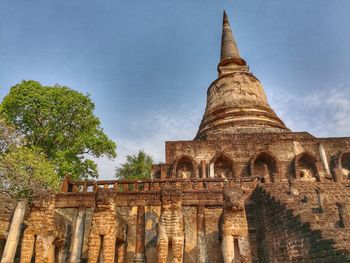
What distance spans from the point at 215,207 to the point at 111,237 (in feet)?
13.4

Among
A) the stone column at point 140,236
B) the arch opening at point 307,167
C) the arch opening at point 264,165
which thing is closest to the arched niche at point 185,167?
the arch opening at point 264,165

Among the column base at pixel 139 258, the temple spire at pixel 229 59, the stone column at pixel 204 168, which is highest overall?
the temple spire at pixel 229 59

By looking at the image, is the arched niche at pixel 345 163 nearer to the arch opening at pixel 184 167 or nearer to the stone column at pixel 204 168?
the stone column at pixel 204 168

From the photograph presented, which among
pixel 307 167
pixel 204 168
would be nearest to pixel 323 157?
pixel 307 167

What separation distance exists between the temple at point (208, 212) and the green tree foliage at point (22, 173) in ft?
6.08

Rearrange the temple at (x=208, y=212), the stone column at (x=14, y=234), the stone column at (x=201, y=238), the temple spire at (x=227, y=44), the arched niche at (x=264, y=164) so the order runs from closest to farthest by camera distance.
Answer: the temple at (x=208, y=212) < the stone column at (x=14, y=234) < the stone column at (x=201, y=238) < the arched niche at (x=264, y=164) < the temple spire at (x=227, y=44)

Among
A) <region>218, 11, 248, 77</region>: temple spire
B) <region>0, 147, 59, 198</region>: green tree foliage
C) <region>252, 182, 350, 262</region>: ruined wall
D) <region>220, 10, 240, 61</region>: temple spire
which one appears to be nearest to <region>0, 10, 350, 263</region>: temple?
<region>252, 182, 350, 262</region>: ruined wall

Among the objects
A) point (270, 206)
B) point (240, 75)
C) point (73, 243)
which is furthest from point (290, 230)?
point (240, 75)

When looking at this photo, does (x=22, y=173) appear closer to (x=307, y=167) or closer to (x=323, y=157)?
(x=307, y=167)

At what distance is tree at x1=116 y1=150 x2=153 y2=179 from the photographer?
29.6 metres

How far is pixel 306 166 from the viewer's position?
17516mm

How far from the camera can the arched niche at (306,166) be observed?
16.7 meters

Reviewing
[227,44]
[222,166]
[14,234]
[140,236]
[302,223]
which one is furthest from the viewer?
[227,44]

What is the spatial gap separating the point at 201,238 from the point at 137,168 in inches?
780
